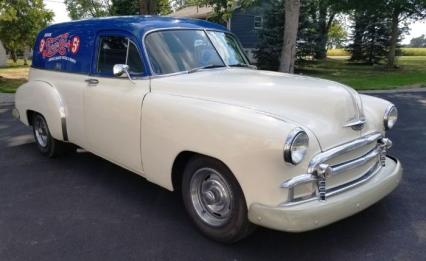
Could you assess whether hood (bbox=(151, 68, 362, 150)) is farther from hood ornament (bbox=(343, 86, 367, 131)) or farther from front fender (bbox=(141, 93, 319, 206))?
front fender (bbox=(141, 93, 319, 206))

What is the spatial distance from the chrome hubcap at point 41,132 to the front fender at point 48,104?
222 millimetres

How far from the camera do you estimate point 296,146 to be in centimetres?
304

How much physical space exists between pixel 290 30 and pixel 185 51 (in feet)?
30.0

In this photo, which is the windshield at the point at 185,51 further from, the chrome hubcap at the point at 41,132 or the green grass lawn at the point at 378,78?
the green grass lawn at the point at 378,78

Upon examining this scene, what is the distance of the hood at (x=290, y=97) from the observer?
3387 mm

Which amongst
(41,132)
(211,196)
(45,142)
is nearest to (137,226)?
(211,196)

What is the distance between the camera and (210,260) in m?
3.33

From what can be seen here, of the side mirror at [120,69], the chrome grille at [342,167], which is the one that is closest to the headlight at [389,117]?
the chrome grille at [342,167]

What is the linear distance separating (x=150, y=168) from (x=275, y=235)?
4.37ft

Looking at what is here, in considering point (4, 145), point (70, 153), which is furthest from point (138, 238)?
point (4, 145)

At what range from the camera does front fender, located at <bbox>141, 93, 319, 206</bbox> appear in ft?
9.96

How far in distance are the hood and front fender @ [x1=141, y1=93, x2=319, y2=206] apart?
130 millimetres

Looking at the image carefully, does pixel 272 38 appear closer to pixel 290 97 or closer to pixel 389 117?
pixel 389 117

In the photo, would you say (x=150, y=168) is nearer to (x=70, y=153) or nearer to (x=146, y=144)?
(x=146, y=144)
